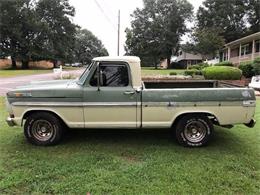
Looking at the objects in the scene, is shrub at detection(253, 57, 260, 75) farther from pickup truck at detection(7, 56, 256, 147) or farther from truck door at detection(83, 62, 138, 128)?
truck door at detection(83, 62, 138, 128)

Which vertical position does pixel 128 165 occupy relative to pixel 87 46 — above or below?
below

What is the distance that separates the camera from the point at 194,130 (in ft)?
19.3

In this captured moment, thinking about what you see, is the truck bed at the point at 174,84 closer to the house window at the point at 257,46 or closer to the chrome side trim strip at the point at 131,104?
the chrome side trim strip at the point at 131,104

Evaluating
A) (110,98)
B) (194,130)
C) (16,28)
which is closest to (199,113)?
(194,130)

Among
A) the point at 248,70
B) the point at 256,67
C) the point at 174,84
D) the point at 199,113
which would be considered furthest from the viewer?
the point at 248,70

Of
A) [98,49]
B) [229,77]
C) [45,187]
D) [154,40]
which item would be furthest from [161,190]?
[98,49]

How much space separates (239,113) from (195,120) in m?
0.84

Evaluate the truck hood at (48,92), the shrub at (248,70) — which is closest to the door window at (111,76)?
the truck hood at (48,92)

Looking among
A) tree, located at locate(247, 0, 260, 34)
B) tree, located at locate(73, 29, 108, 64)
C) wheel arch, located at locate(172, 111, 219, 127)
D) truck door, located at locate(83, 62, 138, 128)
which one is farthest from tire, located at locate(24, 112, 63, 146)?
tree, located at locate(73, 29, 108, 64)

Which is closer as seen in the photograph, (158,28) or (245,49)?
(245,49)

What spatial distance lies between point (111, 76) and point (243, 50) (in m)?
37.2

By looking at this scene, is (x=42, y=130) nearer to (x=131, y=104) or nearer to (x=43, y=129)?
(x=43, y=129)

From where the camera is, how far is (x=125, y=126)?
5750 millimetres

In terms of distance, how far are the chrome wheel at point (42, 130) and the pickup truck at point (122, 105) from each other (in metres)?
0.02
